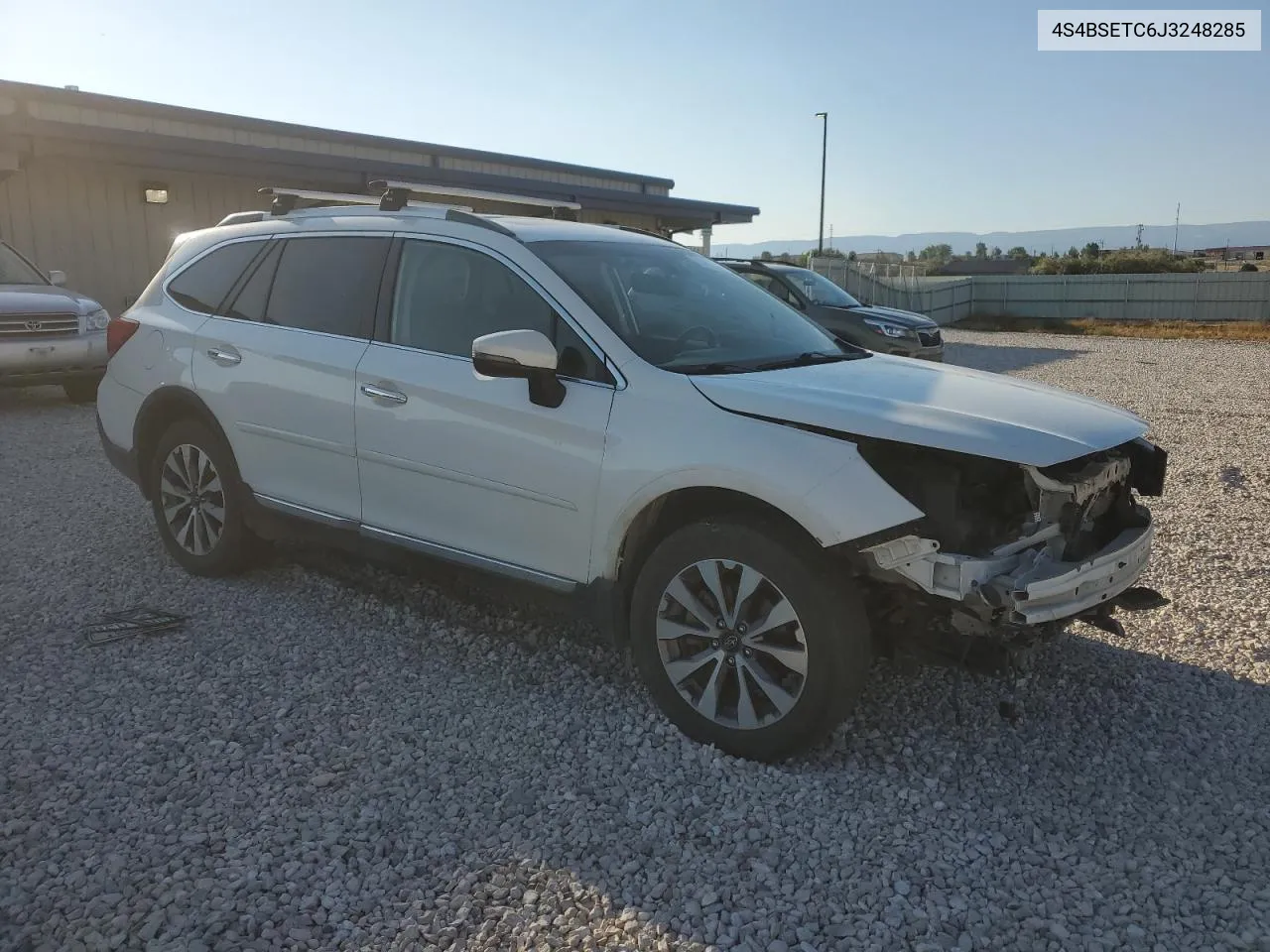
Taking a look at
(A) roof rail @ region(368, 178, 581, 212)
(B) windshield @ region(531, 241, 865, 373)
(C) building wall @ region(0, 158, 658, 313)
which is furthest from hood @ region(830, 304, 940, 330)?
(B) windshield @ region(531, 241, 865, 373)

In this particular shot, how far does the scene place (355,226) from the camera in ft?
15.1

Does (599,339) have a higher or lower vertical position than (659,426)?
higher

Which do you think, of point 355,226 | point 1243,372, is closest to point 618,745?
point 355,226

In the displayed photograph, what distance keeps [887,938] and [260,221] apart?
14.6ft

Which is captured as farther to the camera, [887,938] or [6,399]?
[6,399]

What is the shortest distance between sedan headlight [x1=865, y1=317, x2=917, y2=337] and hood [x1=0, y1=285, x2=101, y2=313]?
941 centimetres

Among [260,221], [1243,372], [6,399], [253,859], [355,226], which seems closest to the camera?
[253,859]

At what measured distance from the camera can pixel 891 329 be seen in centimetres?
1323

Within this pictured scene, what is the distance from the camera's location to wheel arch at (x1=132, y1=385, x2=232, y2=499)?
5.01 m

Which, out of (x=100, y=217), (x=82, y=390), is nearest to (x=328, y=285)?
(x=82, y=390)

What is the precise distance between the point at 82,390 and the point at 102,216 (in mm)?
3404

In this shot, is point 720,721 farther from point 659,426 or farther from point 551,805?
point 659,426

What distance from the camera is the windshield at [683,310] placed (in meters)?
3.81

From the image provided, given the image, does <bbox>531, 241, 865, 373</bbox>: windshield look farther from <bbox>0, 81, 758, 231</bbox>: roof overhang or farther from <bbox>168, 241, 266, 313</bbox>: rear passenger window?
<bbox>0, 81, 758, 231</bbox>: roof overhang
